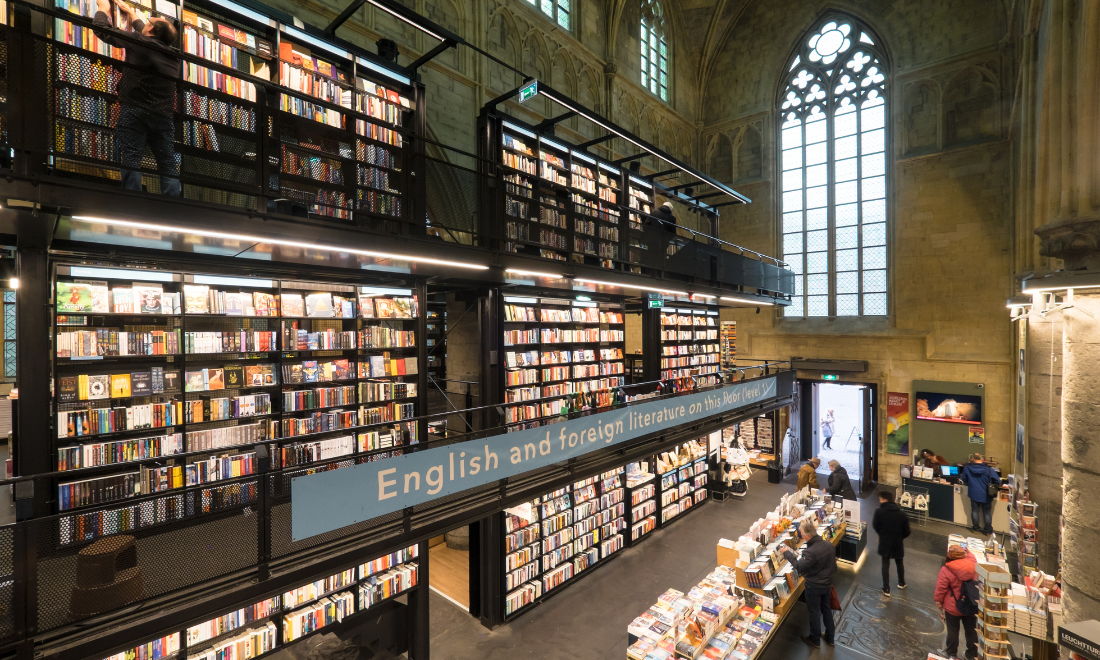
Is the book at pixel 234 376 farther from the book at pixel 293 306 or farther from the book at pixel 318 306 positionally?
the book at pixel 318 306

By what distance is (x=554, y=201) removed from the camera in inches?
249

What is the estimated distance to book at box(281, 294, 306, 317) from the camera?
4.54 meters

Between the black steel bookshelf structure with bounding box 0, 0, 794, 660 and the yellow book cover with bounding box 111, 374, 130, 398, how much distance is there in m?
0.01

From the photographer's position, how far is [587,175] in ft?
26.2

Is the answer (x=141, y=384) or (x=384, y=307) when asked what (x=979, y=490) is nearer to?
(x=384, y=307)

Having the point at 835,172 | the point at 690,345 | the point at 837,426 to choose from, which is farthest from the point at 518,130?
the point at 837,426

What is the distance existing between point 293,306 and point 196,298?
75cm

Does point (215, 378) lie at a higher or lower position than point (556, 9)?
lower

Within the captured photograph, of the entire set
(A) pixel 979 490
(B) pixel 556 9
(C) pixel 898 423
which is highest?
(B) pixel 556 9

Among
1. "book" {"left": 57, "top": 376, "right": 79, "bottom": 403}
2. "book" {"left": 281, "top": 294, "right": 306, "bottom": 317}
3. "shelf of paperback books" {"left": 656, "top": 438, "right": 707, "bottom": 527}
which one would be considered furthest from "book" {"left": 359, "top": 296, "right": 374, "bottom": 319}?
"shelf of paperback books" {"left": 656, "top": 438, "right": 707, "bottom": 527}

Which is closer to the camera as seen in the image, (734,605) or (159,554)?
(159,554)

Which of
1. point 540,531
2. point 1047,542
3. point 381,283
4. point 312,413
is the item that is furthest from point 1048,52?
point 312,413

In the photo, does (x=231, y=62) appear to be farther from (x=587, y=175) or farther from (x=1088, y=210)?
(x=1088, y=210)

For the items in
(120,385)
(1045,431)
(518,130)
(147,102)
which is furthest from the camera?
(1045,431)
